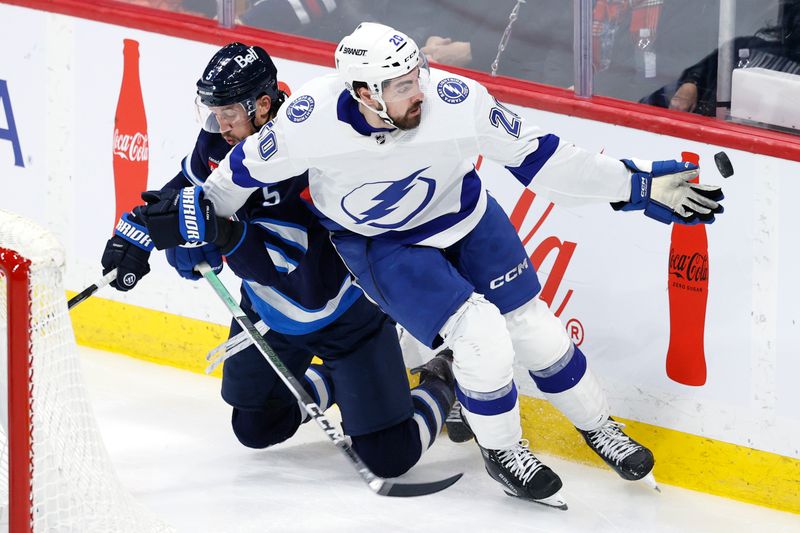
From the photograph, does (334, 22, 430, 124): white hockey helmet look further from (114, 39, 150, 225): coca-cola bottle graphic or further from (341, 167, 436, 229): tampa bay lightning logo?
(114, 39, 150, 225): coca-cola bottle graphic

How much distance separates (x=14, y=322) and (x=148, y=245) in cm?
66

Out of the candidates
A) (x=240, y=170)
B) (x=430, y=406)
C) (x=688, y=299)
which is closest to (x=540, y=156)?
(x=688, y=299)

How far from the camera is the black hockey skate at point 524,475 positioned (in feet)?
10.5

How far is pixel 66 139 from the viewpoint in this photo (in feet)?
13.8

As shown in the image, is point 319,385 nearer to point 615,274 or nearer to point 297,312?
point 297,312

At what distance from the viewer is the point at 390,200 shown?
307 centimetres

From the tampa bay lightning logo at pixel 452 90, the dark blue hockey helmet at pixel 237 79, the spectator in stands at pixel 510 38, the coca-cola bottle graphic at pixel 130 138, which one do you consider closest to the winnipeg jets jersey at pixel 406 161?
the tampa bay lightning logo at pixel 452 90

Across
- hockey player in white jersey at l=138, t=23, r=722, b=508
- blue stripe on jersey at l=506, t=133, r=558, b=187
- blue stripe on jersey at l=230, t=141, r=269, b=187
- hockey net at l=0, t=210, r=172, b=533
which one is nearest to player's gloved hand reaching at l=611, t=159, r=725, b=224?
hockey player in white jersey at l=138, t=23, r=722, b=508

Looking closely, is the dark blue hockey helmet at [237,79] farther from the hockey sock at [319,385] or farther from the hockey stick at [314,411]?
the hockey sock at [319,385]

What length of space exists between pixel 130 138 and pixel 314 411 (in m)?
1.18

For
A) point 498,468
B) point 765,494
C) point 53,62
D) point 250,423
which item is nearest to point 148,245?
point 250,423

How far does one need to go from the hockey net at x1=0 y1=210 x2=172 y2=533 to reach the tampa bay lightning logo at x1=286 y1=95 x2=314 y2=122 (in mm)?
645

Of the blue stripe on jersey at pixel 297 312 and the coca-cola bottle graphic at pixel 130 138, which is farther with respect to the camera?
the coca-cola bottle graphic at pixel 130 138

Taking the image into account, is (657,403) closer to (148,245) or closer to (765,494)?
(765,494)
